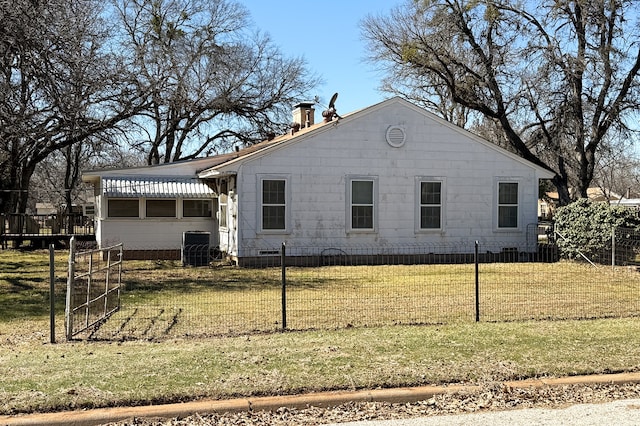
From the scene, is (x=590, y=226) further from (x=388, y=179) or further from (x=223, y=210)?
(x=223, y=210)

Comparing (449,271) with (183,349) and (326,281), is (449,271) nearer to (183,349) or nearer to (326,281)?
(326,281)

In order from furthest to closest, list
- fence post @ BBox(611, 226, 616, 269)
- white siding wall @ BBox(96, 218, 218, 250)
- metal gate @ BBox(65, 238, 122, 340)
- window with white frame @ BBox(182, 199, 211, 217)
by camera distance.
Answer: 1. window with white frame @ BBox(182, 199, 211, 217)
2. white siding wall @ BBox(96, 218, 218, 250)
3. fence post @ BBox(611, 226, 616, 269)
4. metal gate @ BBox(65, 238, 122, 340)

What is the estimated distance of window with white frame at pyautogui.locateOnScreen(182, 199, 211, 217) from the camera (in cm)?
2300

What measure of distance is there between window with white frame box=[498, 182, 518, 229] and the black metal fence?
806 mm

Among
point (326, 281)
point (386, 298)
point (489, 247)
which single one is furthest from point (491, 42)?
point (386, 298)

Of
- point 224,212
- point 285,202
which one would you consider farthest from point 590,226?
point 224,212

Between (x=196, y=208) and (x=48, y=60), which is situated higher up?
(x=48, y=60)

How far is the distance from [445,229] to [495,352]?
45.5ft

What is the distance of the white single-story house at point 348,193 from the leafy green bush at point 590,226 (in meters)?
1.52

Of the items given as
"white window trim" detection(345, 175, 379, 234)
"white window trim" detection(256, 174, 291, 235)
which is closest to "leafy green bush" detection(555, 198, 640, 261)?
"white window trim" detection(345, 175, 379, 234)

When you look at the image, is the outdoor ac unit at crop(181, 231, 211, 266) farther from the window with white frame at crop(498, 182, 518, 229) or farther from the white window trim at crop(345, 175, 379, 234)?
the window with white frame at crop(498, 182, 518, 229)

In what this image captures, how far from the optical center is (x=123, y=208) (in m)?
22.2

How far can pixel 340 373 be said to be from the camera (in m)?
7.08

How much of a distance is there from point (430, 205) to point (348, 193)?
279 cm
